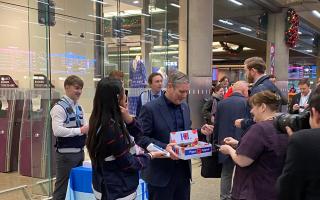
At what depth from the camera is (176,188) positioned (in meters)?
2.85

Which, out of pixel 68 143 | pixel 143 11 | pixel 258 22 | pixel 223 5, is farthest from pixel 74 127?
pixel 258 22

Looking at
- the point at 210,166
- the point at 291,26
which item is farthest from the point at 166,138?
the point at 291,26

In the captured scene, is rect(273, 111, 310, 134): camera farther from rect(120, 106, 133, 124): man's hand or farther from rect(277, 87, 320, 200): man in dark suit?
rect(120, 106, 133, 124): man's hand

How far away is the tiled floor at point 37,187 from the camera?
4.89 meters

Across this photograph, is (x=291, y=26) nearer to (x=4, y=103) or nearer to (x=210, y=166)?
(x=4, y=103)

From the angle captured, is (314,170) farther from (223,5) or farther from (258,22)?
(258,22)

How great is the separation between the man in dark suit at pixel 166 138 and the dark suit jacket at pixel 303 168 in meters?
1.34

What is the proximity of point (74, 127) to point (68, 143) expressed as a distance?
0.52 ft

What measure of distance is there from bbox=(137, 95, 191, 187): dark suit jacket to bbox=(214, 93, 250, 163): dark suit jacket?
4.42ft

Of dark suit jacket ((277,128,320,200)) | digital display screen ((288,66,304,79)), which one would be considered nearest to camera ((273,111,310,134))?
dark suit jacket ((277,128,320,200))

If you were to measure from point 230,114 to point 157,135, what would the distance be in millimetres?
1483

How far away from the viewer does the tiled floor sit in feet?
16.0

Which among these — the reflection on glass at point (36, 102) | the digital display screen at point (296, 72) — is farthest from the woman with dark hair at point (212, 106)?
the digital display screen at point (296, 72)

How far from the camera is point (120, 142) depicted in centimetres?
225
